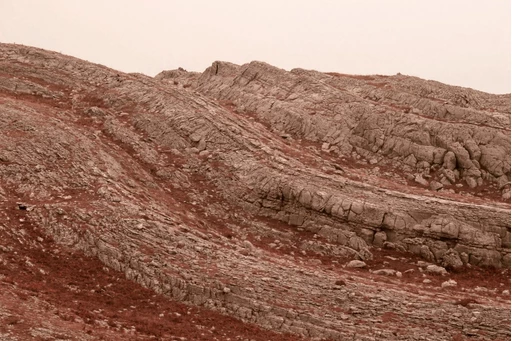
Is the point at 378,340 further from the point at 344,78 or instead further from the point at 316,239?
the point at 344,78

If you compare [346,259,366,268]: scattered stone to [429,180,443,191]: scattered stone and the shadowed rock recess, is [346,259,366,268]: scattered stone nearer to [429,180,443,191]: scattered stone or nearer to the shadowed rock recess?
the shadowed rock recess

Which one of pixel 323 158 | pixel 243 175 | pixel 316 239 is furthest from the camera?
pixel 323 158

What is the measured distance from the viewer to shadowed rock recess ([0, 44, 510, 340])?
2511 cm

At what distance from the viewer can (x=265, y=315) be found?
2588 centimetres

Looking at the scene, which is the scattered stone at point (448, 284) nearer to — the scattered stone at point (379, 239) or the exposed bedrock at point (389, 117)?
the scattered stone at point (379, 239)

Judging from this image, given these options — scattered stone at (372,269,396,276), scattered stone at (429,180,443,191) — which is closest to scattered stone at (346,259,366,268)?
scattered stone at (372,269,396,276)

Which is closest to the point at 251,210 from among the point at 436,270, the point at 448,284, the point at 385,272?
the point at 385,272

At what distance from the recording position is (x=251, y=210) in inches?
1375

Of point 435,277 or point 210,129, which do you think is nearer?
point 435,277

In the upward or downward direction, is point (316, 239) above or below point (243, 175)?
below

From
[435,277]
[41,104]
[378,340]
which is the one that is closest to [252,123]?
[41,104]

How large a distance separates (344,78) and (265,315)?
115 ft

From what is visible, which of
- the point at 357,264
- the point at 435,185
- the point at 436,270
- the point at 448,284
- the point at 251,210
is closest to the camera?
the point at 448,284

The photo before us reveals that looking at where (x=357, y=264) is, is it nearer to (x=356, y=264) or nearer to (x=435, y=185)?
(x=356, y=264)
